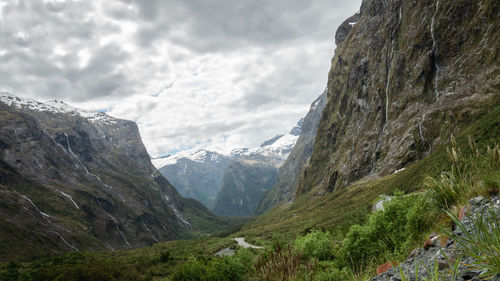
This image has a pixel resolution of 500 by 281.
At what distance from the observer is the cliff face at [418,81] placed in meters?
109

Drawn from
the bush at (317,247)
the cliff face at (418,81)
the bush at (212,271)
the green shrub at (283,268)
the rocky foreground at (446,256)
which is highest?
the cliff face at (418,81)

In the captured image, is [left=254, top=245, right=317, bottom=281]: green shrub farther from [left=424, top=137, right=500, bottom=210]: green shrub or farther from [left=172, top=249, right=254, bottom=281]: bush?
[left=172, top=249, right=254, bottom=281]: bush

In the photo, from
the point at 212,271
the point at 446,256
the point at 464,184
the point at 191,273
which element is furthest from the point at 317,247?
the point at 446,256

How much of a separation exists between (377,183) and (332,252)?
113793mm

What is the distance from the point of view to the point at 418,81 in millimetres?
137500

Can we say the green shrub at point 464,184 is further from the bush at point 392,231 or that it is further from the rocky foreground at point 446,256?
the bush at point 392,231

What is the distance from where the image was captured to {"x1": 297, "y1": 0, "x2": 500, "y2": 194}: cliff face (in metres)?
109

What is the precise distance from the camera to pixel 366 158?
16238 cm

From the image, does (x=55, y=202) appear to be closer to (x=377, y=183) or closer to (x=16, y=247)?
(x=16, y=247)

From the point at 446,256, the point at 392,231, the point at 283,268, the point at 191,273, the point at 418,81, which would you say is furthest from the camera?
the point at 418,81

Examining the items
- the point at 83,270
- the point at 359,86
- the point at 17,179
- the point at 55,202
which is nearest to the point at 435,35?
the point at 359,86

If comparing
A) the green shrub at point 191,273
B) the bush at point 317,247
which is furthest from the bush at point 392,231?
the green shrub at point 191,273

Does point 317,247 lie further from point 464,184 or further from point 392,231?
point 464,184

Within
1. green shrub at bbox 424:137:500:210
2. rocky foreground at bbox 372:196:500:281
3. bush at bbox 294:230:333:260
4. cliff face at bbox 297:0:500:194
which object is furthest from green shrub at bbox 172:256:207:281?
cliff face at bbox 297:0:500:194
